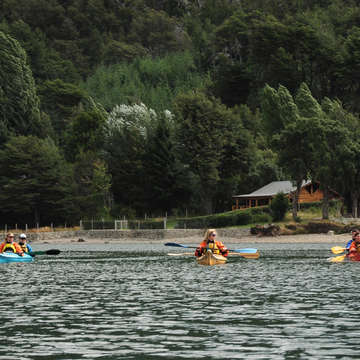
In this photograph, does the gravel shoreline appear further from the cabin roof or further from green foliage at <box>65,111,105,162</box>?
green foliage at <box>65,111,105,162</box>

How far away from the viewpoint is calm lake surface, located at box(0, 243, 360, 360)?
20688mm

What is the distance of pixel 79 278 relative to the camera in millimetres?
44781

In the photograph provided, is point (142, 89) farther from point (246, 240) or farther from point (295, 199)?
point (246, 240)

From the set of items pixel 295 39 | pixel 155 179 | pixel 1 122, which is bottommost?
pixel 155 179

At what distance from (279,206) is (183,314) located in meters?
68.6

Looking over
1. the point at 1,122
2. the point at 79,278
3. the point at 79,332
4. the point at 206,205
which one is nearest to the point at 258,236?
the point at 206,205

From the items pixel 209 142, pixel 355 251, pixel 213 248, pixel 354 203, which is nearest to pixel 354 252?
pixel 355 251

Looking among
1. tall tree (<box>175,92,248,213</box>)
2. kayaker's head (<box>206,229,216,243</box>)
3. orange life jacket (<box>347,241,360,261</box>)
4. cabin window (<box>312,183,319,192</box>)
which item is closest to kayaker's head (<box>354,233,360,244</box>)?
orange life jacket (<box>347,241,360,261</box>)

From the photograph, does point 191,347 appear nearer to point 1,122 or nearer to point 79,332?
point 79,332

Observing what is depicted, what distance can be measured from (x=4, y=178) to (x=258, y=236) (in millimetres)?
33328

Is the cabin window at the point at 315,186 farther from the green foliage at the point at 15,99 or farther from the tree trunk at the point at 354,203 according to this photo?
the green foliage at the point at 15,99

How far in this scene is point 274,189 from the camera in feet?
349

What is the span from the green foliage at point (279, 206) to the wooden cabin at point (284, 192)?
614 cm

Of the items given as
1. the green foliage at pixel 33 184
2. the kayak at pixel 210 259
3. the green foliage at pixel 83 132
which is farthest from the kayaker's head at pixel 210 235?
the green foliage at pixel 83 132
